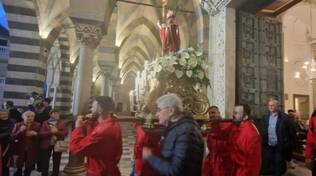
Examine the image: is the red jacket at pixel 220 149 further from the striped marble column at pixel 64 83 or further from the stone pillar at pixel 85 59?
the striped marble column at pixel 64 83

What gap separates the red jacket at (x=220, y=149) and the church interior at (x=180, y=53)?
21.0 inches

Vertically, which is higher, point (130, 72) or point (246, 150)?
point (130, 72)

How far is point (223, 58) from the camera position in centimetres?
527

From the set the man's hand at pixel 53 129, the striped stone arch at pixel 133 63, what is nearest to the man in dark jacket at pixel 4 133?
the man's hand at pixel 53 129

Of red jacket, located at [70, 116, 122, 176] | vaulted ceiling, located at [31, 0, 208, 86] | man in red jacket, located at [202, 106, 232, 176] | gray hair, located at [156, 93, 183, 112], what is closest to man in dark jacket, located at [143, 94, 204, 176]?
gray hair, located at [156, 93, 183, 112]

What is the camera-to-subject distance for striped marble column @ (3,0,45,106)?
32.2 feet

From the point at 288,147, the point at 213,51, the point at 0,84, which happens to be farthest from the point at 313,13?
the point at 0,84

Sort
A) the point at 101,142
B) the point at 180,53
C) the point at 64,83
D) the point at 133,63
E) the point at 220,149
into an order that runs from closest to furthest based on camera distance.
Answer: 1. the point at 101,142
2. the point at 220,149
3. the point at 180,53
4. the point at 64,83
5. the point at 133,63

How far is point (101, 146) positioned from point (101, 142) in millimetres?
45

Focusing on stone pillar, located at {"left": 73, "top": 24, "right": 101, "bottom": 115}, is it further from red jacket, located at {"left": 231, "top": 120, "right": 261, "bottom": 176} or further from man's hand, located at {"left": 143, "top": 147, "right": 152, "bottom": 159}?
man's hand, located at {"left": 143, "top": 147, "right": 152, "bottom": 159}

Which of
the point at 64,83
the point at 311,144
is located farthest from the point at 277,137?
the point at 64,83

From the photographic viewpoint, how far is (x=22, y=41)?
10.0 metres

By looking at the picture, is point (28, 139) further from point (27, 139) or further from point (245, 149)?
point (245, 149)

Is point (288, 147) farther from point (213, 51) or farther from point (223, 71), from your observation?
point (213, 51)
